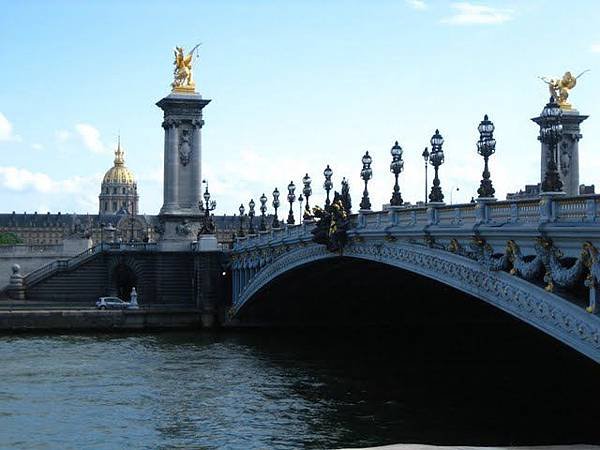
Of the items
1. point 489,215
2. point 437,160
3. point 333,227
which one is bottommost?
point 489,215

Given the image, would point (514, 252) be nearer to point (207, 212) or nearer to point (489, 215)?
point (489, 215)

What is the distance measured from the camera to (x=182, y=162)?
84562 millimetres

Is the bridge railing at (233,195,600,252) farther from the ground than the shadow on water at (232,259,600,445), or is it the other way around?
the bridge railing at (233,195,600,252)

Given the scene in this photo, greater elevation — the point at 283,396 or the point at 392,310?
the point at 392,310

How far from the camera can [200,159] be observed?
280 ft

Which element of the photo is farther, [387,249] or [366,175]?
[366,175]

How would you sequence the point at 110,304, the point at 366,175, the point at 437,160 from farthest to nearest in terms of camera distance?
the point at 110,304, the point at 366,175, the point at 437,160

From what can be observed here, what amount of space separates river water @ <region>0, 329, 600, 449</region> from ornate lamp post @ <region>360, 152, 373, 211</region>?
6.35 m

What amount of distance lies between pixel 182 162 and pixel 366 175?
148 feet

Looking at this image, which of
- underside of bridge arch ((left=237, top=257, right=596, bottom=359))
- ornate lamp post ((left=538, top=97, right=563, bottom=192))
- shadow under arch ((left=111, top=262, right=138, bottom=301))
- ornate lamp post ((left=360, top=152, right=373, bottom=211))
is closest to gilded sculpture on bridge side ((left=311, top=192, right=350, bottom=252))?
ornate lamp post ((left=360, top=152, right=373, bottom=211))

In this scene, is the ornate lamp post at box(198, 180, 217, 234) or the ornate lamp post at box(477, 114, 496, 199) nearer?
the ornate lamp post at box(477, 114, 496, 199)

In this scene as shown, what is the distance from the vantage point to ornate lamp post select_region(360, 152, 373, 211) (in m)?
41.1

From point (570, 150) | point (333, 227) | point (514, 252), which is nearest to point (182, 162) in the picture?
point (570, 150)

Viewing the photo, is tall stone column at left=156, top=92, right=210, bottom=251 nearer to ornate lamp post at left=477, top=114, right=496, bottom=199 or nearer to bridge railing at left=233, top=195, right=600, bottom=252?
bridge railing at left=233, top=195, right=600, bottom=252
